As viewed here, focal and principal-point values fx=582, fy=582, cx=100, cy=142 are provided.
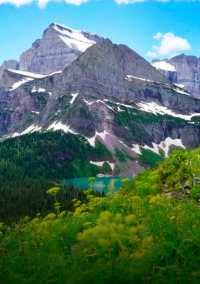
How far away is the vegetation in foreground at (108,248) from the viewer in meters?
14.2

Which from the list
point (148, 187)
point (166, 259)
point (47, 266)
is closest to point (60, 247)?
point (47, 266)

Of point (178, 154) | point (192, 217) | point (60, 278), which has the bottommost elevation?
point (60, 278)

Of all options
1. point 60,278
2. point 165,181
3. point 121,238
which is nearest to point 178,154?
point 165,181

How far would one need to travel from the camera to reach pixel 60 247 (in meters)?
17.0

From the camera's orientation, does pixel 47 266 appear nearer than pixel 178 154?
Yes

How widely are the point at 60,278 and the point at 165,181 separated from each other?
46.3 ft

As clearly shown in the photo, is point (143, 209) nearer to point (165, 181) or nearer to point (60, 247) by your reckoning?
point (60, 247)

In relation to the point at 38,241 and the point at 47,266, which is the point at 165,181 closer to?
the point at 38,241

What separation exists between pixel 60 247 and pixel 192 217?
13.5ft

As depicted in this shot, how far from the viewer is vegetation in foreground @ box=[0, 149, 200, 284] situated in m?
14.2

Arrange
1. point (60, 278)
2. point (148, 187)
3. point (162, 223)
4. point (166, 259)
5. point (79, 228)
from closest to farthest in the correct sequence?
point (60, 278) → point (166, 259) → point (162, 223) → point (79, 228) → point (148, 187)

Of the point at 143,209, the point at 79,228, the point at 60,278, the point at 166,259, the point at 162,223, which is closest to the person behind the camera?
the point at 60,278

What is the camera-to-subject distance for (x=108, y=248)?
50.3ft

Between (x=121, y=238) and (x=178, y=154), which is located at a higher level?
(x=178, y=154)
